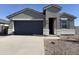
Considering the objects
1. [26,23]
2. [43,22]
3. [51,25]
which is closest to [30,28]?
[26,23]

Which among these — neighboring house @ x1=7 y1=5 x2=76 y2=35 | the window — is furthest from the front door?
the window

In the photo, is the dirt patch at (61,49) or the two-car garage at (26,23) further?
the two-car garage at (26,23)

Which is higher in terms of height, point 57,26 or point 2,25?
point 2,25

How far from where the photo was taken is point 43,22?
19.7 metres

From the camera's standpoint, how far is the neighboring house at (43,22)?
1912 cm

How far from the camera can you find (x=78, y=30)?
19266mm

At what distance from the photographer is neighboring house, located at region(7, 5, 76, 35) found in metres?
19.1

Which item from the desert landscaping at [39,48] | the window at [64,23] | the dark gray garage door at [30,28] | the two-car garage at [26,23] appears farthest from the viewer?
the dark gray garage door at [30,28]

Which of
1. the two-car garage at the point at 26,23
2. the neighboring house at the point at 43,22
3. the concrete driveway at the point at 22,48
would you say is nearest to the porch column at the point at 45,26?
the neighboring house at the point at 43,22

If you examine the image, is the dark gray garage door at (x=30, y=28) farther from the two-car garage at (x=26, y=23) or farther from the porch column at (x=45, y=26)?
the porch column at (x=45, y=26)

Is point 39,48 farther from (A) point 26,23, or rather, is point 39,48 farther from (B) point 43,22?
(A) point 26,23

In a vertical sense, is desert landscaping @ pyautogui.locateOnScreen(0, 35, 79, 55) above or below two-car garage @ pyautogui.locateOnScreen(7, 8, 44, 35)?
below

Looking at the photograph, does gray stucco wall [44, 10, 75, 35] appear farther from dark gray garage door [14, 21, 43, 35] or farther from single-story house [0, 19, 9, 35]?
single-story house [0, 19, 9, 35]
